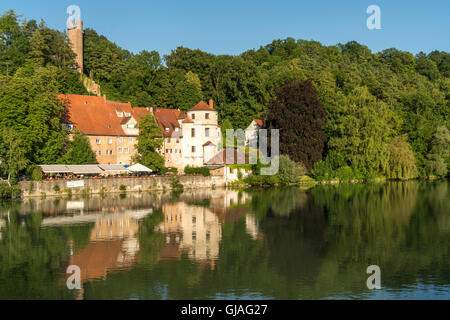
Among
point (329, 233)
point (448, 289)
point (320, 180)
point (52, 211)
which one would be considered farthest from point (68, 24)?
point (448, 289)

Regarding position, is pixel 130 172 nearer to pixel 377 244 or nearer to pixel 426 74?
pixel 377 244

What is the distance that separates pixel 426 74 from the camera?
126938 mm

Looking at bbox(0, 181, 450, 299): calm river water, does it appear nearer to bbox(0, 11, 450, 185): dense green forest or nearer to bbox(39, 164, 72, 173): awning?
bbox(39, 164, 72, 173): awning

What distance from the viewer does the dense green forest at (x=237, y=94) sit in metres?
54.6

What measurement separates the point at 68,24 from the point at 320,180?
53.8 metres

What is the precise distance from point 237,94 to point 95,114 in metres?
30.3

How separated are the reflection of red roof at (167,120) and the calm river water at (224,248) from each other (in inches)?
861

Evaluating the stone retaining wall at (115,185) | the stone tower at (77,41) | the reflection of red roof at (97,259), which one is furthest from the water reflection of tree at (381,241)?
the stone tower at (77,41)

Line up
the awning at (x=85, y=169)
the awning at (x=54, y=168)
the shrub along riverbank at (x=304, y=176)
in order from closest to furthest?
1. the awning at (x=54, y=168)
2. the awning at (x=85, y=169)
3. the shrub along riverbank at (x=304, y=176)

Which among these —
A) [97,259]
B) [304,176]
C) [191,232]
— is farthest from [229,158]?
[97,259]

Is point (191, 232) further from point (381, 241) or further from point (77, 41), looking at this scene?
point (77, 41)

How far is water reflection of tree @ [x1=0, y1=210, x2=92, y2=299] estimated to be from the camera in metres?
19.6

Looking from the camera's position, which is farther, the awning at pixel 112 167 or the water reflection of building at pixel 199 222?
the awning at pixel 112 167

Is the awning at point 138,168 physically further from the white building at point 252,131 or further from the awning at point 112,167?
the white building at point 252,131
